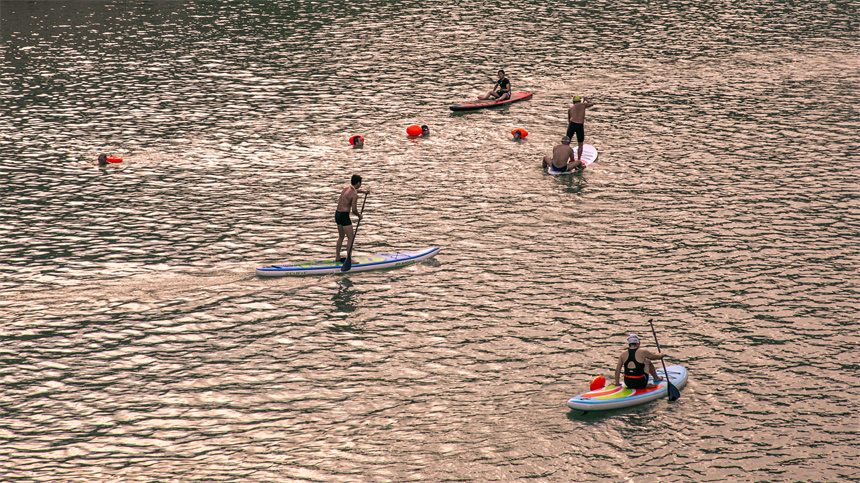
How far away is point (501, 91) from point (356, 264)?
66.9 ft

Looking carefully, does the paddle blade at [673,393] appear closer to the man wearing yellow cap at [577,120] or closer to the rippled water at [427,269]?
the rippled water at [427,269]

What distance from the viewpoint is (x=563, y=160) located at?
32.8 metres

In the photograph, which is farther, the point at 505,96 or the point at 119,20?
the point at 119,20

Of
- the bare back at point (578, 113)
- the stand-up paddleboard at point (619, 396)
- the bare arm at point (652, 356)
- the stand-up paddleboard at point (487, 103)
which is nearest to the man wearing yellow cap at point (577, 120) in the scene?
the bare back at point (578, 113)

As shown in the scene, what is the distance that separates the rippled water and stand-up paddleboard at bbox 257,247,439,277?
439 mm

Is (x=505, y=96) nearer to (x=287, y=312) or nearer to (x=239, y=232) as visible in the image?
(x=239, y=232)

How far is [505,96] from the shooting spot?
42.5m

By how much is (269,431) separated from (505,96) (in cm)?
2882

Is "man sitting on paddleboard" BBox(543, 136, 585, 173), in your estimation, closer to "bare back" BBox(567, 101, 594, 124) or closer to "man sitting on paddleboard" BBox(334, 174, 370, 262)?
"bare back" BBox(567, 101, 594, 124)

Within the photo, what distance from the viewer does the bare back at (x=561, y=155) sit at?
3262 centimetres

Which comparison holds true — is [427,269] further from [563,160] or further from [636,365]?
[563,160]

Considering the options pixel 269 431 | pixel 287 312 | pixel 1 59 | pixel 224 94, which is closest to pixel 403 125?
pixel 224 94

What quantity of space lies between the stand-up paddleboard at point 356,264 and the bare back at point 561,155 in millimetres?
9203

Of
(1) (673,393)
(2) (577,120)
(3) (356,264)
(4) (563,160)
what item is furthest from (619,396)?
(2) (577,120)
